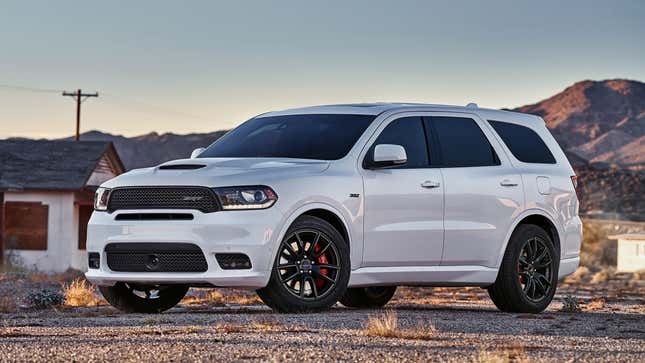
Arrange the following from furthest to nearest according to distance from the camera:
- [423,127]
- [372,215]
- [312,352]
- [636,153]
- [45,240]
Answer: [636,153], [45,240], [423,127], [372,215], [312,352]

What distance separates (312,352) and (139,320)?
3.09 metres

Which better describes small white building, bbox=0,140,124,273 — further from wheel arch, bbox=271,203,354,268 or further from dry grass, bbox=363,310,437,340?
dry grass, bbox=363,310,437,340

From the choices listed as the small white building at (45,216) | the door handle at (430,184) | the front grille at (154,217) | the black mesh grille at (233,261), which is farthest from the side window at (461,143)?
the small white building at (45,216)

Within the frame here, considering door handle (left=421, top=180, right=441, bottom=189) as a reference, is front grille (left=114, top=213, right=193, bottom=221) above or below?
below

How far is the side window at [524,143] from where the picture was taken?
13.6 metres

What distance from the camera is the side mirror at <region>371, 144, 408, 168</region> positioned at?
38.6 ft

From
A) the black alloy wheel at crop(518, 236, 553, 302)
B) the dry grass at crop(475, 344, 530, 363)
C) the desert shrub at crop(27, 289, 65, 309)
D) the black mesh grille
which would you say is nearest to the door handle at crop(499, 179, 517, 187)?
the black alloy wheel at crop(518, 236, 553, 302)

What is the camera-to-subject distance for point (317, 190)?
1130 cm

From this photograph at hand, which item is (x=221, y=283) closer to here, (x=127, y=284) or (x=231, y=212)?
(x=231, y=212)

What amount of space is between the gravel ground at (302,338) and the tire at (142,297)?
0.16 metres

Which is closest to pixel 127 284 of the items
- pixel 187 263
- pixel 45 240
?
pixel 187 263

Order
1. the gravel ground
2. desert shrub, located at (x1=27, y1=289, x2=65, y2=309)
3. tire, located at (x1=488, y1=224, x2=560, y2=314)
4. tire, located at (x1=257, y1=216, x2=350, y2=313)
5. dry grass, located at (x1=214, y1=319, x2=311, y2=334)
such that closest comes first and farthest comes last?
1. the gravel ground
2. dry grass, located at (x1=214, y1=319, x2=311, y2=334)
3. tire, located at (x1=257, y1=216, x2=350, y2=313)
4. tire, located at (x1=488, y1=224, x2=560, y2=314)
5. desert shrub, located at (x1=27, y1=289, x2=65, y2=309)

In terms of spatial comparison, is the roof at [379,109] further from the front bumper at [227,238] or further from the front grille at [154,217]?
the front grille at [154,217]

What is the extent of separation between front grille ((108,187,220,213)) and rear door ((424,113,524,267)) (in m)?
2.62
